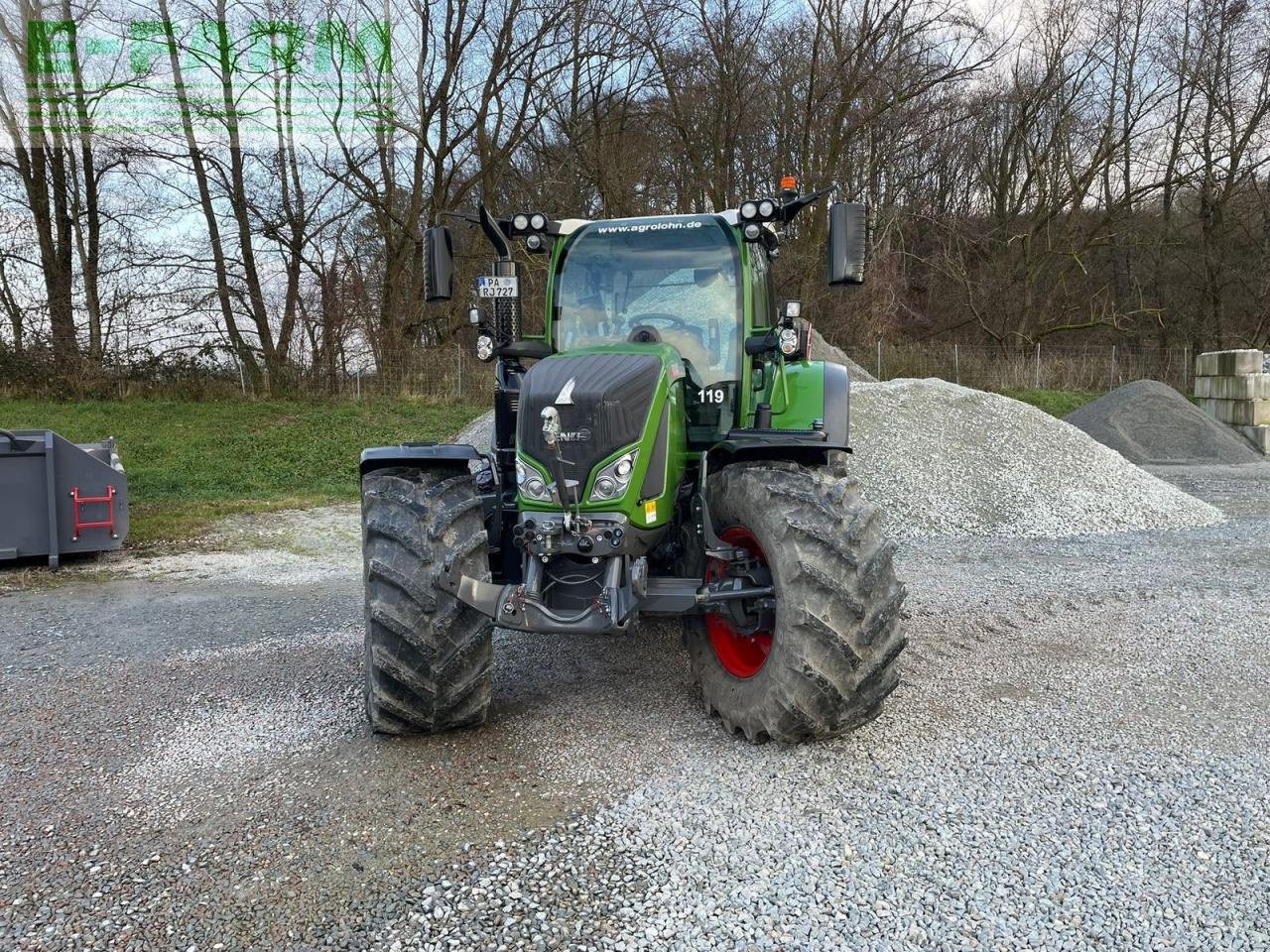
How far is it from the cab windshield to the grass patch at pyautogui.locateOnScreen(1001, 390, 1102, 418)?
58.8 feet

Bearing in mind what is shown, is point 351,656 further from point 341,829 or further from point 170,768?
point 341,829

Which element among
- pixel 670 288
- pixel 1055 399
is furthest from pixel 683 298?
pixel 1055 399

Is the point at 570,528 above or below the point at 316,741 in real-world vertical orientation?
above

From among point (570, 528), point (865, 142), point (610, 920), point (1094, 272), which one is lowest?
point (610, 920)

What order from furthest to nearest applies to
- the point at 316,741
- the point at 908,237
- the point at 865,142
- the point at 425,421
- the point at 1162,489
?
the point at 908,237, the point at 865,142, the point at 425,421, the point at 1162,489, the point at 316,741

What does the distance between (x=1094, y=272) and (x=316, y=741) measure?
31.0 m

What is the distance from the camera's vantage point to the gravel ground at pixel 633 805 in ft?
8.27

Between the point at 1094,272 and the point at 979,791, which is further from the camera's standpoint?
the point at 1094,272

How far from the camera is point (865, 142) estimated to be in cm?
2202

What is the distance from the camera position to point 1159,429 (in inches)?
588

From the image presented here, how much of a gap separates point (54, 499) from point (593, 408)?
5829mm

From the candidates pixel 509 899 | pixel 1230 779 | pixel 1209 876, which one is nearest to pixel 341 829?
pixel 509 899

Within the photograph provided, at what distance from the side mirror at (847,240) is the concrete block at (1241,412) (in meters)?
15.0

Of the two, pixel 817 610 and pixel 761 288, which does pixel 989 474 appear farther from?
pixel 817 610
